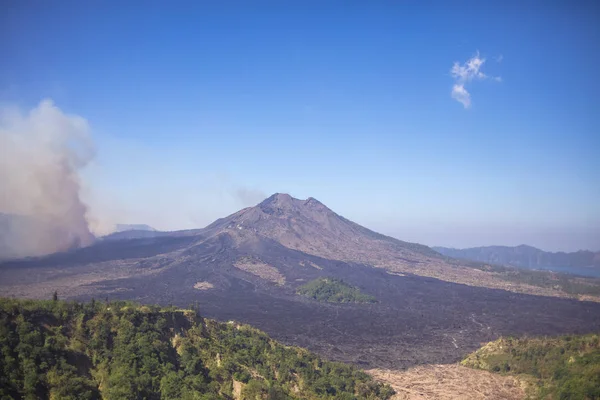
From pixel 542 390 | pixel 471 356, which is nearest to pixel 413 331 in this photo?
pixel 471 356

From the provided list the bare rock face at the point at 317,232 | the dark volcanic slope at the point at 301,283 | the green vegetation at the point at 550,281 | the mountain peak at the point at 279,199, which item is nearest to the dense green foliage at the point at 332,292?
the dark volcanic slope at the point at 301,283

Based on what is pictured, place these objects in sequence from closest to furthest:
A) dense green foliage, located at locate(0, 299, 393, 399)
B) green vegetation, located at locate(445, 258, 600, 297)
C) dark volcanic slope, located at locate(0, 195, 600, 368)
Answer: dense green foliage, located at locate(0, 299, 393, 399), dark volcanic slope, located at locate(0, 195, 600, 368), green vegetation, located at locate(445, 258, 600, 297)

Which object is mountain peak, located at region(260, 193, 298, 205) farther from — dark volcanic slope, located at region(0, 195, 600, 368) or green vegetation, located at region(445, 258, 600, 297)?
green vegetation, located at region(445, 258, 600, 297)

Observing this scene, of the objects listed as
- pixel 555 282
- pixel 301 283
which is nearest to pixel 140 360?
pixel 301 283

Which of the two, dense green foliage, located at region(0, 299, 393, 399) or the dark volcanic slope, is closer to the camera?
dense green foliage, located at region(0, 299, 393, 399)

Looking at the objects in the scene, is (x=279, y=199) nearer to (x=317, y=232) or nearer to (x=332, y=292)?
(x=317, y=232)

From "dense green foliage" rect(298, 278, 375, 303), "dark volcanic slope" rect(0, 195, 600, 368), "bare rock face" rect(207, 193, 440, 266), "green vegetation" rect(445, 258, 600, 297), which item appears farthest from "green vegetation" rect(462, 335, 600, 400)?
"bare rock face" rect(207, 193, 440, 266)

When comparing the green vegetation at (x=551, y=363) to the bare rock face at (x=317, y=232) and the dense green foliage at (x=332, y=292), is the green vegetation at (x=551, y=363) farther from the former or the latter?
the bare rock face at (x=317, y=232)
